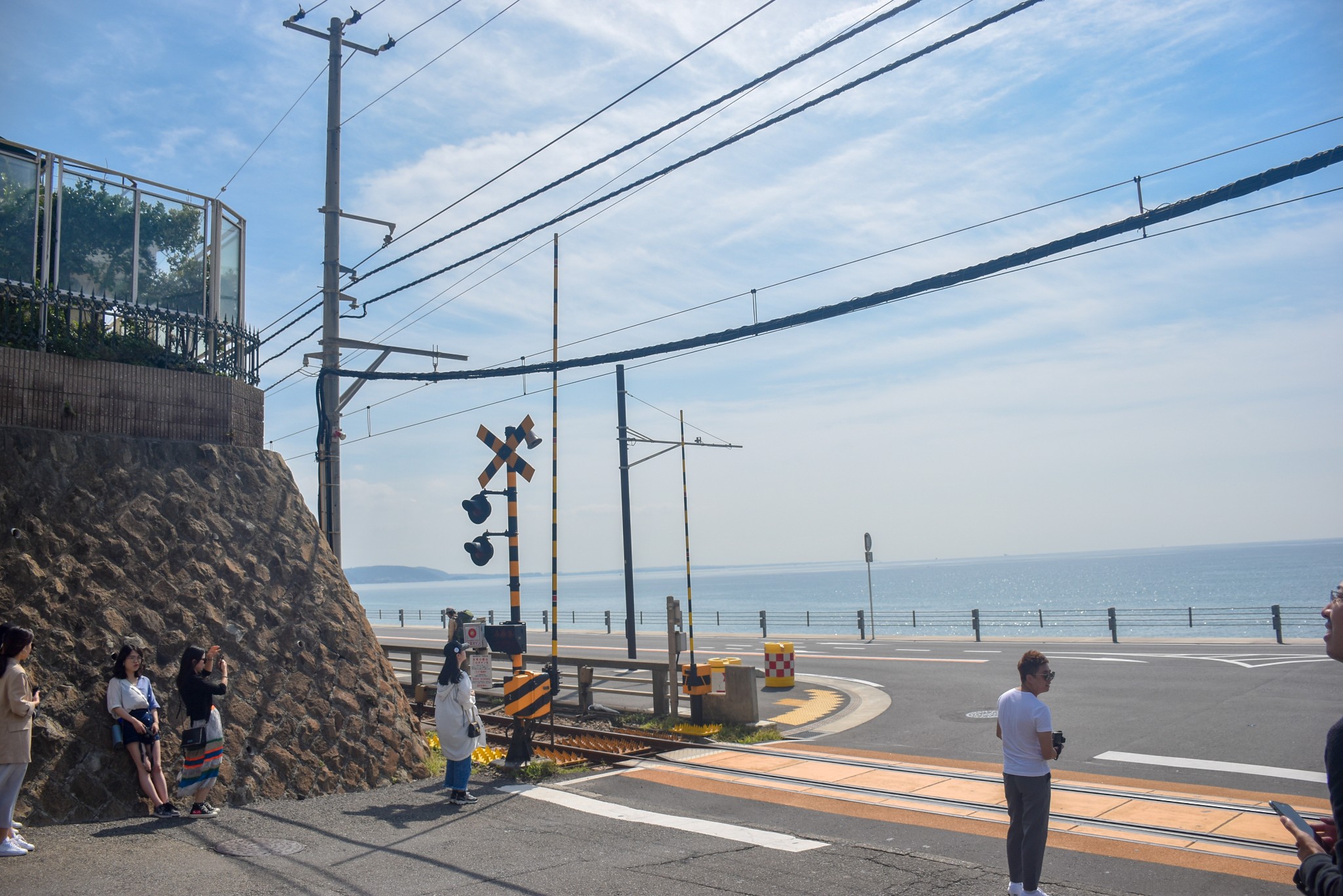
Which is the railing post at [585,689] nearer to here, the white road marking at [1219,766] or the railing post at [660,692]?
the railing post at [660,692]

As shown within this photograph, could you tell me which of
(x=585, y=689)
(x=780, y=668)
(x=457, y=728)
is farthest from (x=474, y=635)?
(x=780, y=668)

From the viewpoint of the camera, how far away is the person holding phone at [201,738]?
8609 mm

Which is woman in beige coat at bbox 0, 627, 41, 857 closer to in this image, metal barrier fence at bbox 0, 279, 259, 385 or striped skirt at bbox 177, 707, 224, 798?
striped skirt at bbox 177, 707, 224, 798

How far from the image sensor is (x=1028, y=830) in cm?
612

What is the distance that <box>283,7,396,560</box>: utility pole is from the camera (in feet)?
48.4

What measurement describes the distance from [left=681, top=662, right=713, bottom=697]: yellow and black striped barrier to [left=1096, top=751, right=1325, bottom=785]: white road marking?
18.8 ft

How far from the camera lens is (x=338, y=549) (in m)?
14.6

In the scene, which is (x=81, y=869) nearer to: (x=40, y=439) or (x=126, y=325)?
(x=40, y=439)

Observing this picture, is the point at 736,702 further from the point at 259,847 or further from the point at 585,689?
the point at 259,847

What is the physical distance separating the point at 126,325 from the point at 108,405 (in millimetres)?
1430

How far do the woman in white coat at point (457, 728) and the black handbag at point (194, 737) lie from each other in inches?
85.6

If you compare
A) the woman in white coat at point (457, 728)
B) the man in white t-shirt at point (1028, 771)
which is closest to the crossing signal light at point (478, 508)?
the woman in white coat at point (457, 728)

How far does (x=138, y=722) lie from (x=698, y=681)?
8173 millimetres

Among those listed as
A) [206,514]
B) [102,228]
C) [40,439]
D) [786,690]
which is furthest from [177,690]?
[786,690]
